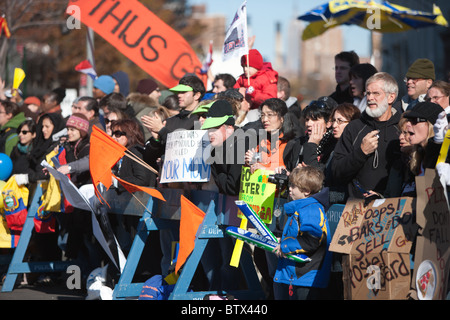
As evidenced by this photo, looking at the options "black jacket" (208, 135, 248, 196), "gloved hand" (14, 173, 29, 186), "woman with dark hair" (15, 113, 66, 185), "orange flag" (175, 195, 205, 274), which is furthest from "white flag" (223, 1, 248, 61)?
"gloved hand" (14, 173, 29, 186)

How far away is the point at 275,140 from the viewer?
760cm

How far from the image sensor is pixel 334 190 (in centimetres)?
691

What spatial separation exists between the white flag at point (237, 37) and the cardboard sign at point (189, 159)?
1.82 meters

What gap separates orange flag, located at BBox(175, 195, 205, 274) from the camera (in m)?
7.62

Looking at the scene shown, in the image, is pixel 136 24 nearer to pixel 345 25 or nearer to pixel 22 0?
pixel 345 25

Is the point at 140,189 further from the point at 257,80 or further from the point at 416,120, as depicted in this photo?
the point at 416,120

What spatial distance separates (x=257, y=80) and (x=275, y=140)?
205 centimetres

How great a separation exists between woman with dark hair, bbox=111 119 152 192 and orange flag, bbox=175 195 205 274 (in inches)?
50.5

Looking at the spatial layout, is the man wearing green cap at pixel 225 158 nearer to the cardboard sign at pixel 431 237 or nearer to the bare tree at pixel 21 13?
the cardboard sign at pixel 431 237

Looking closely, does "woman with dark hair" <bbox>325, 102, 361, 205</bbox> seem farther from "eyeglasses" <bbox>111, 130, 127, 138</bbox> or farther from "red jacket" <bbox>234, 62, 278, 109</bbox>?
"eyeglasses" <bbox>111, 130, 127, 138</bbox>

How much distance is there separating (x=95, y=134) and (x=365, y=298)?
368 cm

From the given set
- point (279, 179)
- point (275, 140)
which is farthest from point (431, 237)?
point (275, 140)

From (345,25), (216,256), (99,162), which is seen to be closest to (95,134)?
(99,162)
